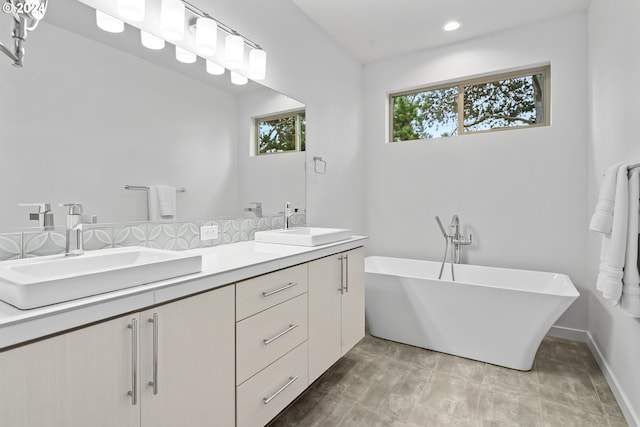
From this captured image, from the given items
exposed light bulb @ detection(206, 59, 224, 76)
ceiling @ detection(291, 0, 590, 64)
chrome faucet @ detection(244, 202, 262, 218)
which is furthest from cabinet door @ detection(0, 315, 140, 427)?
ceiling @ detection(291, 0, 590, 64)

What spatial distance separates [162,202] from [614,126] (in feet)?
8.49

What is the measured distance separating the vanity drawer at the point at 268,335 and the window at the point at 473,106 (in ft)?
7.85

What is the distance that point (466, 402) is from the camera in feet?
6.31

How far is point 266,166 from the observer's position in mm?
2350

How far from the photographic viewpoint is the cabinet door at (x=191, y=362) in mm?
1025

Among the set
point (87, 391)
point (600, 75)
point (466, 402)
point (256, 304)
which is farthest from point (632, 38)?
point (87, 391)

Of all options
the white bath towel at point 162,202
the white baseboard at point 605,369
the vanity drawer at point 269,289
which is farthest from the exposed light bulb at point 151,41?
the white baseboard at point 605,369

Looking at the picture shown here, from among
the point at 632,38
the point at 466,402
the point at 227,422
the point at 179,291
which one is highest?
the point at 632,38

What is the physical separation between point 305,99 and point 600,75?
6.71 ft

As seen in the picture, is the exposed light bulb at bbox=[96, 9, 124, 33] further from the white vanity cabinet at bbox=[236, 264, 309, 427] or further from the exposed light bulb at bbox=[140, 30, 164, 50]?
the white vanity cabinet at bbox=[236, 264, 309, 427]

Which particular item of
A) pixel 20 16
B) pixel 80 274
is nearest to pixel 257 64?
pixel 20 16

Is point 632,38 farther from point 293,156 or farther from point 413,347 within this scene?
point 413,347

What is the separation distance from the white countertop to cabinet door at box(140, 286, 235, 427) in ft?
→ 0.15

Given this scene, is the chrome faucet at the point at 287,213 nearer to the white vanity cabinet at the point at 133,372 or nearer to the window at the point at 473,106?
the white vanity cabinet at the point at 133,372
